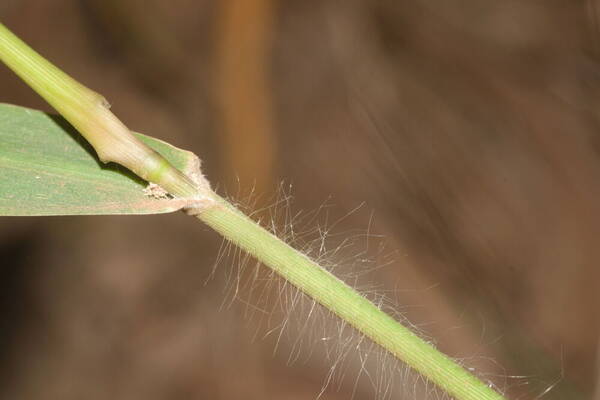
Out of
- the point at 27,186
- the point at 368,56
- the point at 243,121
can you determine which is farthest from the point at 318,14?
the point at 27,186

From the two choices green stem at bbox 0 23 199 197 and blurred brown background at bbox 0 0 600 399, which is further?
blurred brown background at bbox 0 0 600 399

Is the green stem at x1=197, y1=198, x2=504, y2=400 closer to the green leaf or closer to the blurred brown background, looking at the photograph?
the green leaf

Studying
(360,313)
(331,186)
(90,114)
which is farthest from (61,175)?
(331,186)

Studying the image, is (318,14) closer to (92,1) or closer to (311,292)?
(92,1)

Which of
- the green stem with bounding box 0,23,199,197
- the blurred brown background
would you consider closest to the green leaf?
the green stem with bounding box 0,23,199,197

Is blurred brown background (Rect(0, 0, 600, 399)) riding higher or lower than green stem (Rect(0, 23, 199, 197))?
lower

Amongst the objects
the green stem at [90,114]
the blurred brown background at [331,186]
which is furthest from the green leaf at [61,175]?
the blurred brown background at [331,186]
